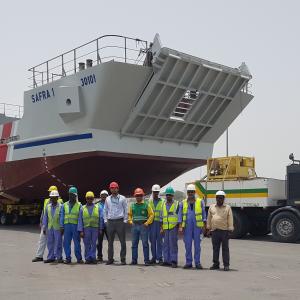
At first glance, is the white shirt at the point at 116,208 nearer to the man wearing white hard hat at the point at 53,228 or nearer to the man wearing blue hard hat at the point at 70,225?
the man wearing blue hard hat at the point at 70,225

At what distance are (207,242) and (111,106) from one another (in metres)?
5.47

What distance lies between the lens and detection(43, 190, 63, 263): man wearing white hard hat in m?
10.1

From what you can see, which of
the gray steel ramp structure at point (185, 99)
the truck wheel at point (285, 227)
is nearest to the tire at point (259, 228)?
the truck wheel at point (285, 227)

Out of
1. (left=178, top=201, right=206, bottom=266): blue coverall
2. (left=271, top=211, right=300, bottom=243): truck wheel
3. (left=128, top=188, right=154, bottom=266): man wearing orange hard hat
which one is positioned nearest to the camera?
(left=178, top=201, right=206, bottom=266): blue coverall

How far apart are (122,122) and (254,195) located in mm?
5127

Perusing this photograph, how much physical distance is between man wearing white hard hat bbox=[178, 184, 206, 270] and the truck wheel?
5828 millimetres

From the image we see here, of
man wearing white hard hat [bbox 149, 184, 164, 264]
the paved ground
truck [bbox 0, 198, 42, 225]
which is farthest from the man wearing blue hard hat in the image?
truck [bbox 0, 198, 42, 225]

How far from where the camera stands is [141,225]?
9.80 meters

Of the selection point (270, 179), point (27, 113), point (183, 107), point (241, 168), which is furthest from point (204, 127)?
point (27, 113)

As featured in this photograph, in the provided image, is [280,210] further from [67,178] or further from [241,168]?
[67,178]

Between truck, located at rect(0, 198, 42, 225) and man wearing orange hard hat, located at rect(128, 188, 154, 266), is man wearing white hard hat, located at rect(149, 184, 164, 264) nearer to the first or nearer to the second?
man wearing orange hard hat, located at rect(128, 188, 154, 266)

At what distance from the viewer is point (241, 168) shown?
16.1 metres

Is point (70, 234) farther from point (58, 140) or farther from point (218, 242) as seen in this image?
point (58, 140)

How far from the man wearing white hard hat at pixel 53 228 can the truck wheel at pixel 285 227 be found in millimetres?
7228
